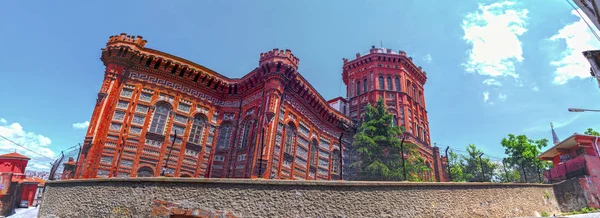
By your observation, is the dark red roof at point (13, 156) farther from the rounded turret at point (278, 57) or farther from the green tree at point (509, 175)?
the green tree at point (509, 175)

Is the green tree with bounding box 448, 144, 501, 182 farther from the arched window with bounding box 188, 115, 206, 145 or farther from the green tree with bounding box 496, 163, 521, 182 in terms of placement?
the arched window with bounding box 188, 115, 206, 145

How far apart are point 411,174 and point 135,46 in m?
22.6

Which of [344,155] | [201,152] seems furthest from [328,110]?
[201,152]

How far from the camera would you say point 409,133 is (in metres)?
29.2

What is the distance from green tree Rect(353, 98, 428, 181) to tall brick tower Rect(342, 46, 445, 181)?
19.7 feet

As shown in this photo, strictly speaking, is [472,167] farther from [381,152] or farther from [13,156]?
[13,156]

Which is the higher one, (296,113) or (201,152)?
(296,113)

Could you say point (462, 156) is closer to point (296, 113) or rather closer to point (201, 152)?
point (296, 113)

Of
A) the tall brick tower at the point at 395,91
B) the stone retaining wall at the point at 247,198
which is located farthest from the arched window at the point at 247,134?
the tall brick tower at the point at 395,91

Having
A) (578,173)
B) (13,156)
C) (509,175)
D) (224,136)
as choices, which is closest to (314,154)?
(224,136)

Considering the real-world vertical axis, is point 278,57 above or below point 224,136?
above

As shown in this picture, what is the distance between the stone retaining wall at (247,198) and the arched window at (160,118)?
345 inches

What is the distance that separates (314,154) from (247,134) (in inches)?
290

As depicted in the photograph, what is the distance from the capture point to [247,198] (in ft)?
21.6
